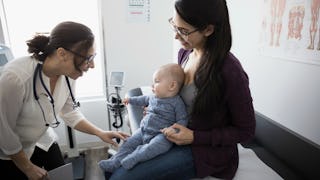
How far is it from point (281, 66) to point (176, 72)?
0.63 m

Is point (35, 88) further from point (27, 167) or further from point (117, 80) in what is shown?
point (117, 80)

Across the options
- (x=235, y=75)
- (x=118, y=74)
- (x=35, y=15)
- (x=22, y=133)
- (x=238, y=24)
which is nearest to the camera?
(x=235, y=75)

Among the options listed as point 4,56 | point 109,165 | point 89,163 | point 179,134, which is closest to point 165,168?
point 179,134

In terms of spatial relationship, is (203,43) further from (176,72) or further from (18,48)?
(18,48)

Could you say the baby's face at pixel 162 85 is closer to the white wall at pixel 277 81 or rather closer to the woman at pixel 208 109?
the woman at pixel 208 109

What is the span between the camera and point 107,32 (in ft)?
8.26

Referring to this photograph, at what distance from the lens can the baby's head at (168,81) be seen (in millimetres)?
1170

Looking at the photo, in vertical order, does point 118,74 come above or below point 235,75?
below

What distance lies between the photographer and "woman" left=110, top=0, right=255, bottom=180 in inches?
39.2

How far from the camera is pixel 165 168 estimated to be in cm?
104

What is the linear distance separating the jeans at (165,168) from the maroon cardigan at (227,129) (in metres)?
0.04

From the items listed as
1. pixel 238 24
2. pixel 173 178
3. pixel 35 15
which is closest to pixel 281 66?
pixel 238 24

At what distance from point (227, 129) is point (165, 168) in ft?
1.01

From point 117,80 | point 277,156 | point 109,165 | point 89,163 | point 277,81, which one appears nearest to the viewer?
point 109,165
